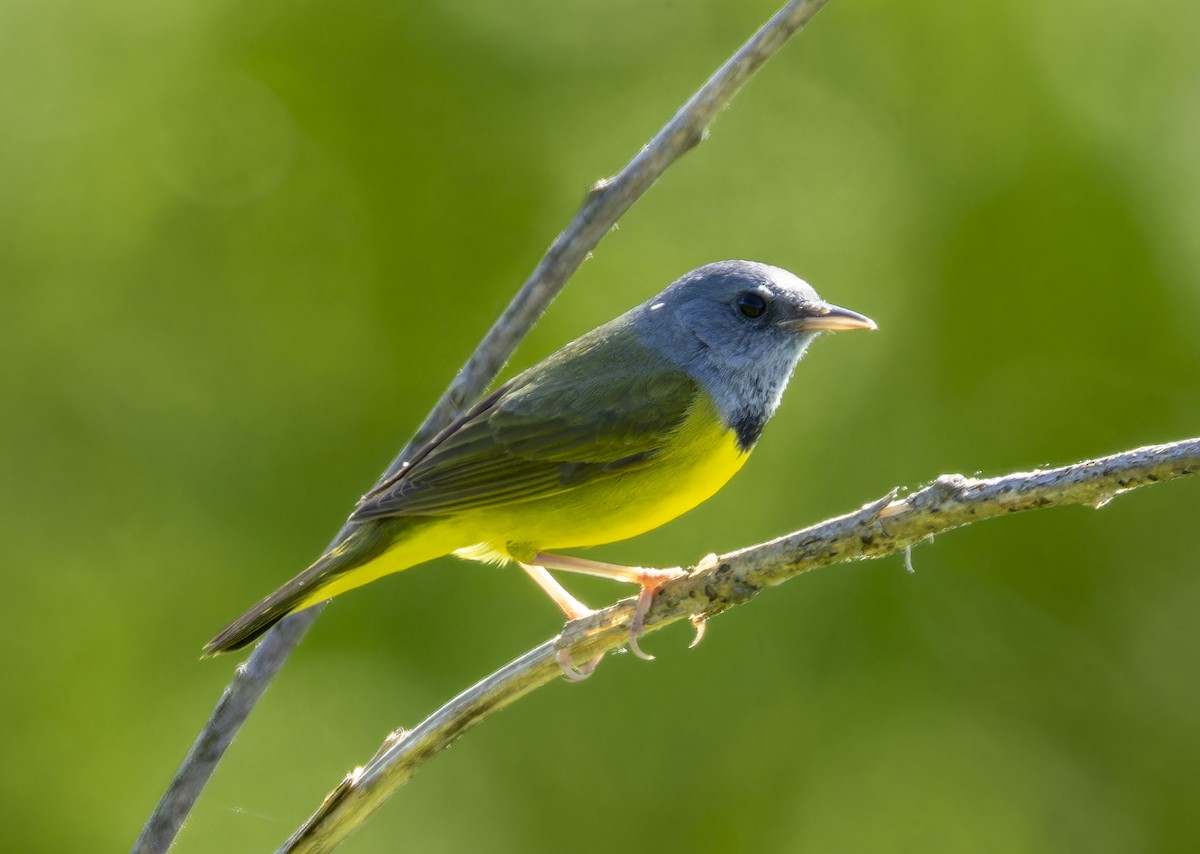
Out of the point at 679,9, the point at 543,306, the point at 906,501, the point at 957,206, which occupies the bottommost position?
the point at 906,501

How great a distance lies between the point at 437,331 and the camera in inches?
201

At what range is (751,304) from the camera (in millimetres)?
4047

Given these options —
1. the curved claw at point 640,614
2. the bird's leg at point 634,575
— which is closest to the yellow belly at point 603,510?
the bird's leg at point 634,575

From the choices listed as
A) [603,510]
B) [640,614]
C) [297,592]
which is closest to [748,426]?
[603,510]

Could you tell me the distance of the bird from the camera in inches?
142

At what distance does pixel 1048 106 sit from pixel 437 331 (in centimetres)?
253

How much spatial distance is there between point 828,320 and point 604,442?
749mm

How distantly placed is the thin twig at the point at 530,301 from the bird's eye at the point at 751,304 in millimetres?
1104

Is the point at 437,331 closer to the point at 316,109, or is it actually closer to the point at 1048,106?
the point at 316,109

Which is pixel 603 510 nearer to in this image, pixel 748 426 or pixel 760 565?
pixel 748 426

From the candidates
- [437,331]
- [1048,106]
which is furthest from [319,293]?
[1048,106]

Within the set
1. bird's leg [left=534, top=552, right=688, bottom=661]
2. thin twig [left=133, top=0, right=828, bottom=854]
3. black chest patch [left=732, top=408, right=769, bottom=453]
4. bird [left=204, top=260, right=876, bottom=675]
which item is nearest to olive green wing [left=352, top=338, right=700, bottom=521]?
bird [left=204, top=260, right=876, bottom=675]

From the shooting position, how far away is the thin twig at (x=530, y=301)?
277 cm

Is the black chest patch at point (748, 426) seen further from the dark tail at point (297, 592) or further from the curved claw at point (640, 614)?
the dark tail at point (297, 592)
